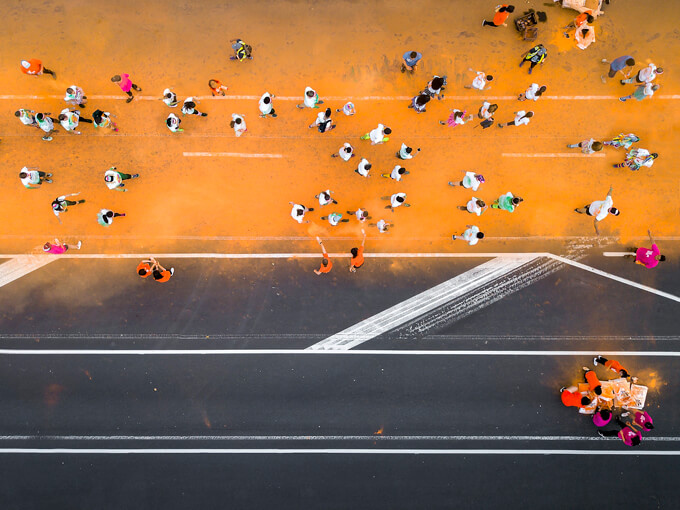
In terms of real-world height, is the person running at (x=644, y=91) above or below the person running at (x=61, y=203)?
above

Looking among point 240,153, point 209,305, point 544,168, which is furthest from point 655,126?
point 209,305

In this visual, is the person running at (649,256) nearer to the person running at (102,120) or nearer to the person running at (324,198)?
the person running at (324,198)

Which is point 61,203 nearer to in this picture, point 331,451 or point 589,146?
point 331,451

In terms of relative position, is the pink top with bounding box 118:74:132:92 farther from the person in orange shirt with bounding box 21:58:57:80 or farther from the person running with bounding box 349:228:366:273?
the person running with bounding box 349:228:366:273

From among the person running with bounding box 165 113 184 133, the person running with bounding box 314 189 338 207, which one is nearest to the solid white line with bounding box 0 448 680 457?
the person running with bounding box 314 189 338 207

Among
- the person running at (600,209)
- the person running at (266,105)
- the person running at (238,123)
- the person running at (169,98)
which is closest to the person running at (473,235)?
the person running at (600,209)

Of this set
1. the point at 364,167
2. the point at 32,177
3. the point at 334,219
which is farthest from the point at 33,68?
the point at 364,167
